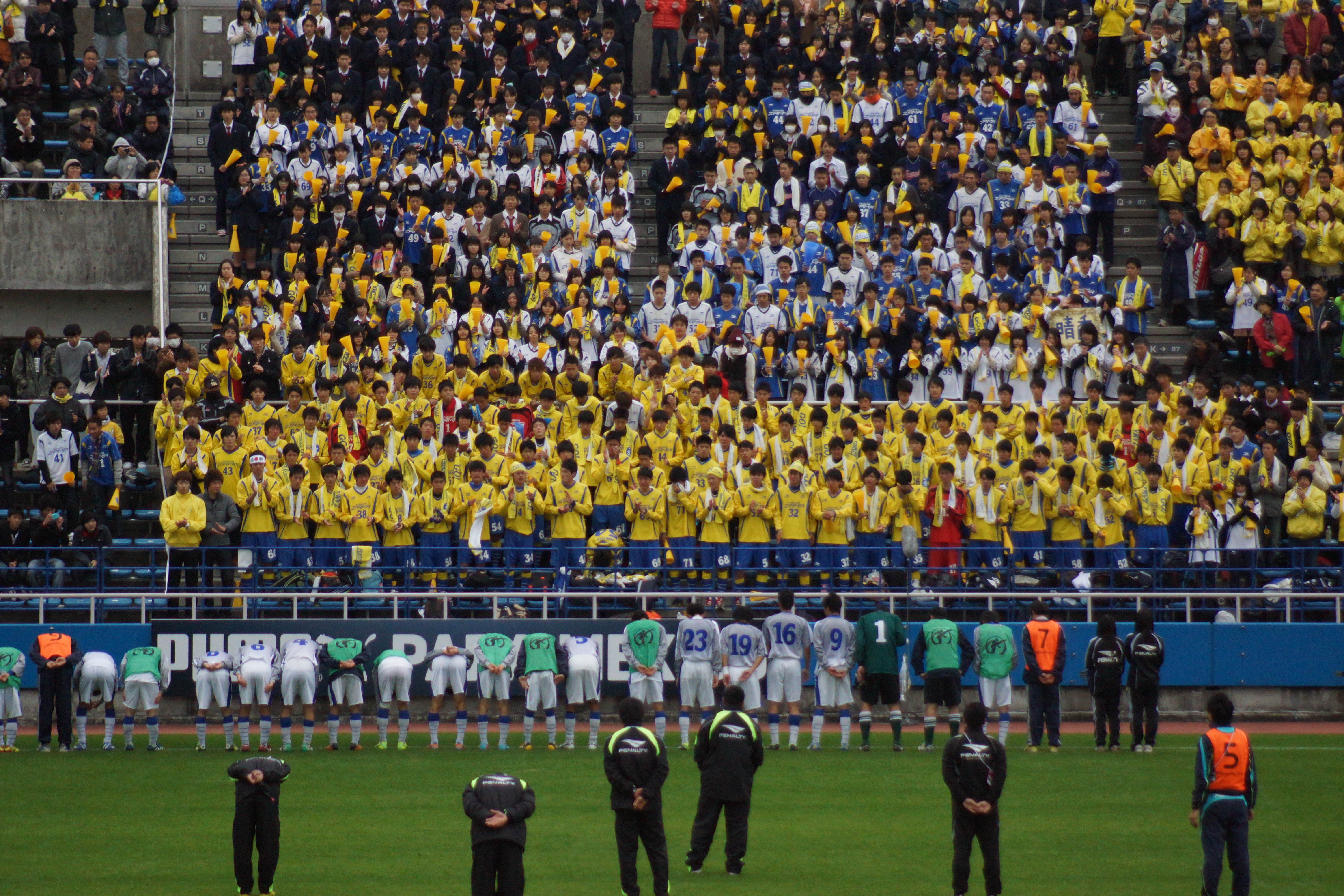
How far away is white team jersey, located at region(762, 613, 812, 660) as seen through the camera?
65.8ft

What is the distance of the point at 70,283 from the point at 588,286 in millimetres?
8798

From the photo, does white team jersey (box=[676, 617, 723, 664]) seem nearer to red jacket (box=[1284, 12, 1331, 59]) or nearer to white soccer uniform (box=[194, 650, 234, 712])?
white soccer uniform (box=[194, 650, 234, 712])

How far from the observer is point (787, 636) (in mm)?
20062

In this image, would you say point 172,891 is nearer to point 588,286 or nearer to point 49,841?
point 49,841

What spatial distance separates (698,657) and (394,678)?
3.53 metres

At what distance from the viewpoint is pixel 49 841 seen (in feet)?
49.0

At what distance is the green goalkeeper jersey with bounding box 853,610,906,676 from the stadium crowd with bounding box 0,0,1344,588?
220 centimetres

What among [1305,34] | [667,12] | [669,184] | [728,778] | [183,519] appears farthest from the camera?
→ [667,12]

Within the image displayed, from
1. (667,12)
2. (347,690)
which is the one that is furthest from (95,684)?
(667,12)

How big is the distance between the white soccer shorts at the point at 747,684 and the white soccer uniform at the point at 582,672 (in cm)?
158

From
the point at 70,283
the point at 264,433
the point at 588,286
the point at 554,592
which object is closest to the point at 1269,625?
the point at 554,592

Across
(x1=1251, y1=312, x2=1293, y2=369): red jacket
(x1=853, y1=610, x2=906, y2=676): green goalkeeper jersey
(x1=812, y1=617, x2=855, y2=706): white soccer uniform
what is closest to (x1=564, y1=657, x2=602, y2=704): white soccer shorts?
(x1=812, y1=617, x2=855, y2=706): white soccer uniform

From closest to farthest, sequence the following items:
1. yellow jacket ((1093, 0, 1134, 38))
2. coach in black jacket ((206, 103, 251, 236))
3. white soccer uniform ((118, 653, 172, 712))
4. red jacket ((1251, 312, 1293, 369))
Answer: white soccer uniform ((118, 653, 172, 712)) < red jacket ((1251, 312, 1293, 369)) < coach in black jacket ((206, 103, 251, 236)) < yellow jacket ((1093, 0, 1134, 38))

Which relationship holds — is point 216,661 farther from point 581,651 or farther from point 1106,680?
point 1106,680
